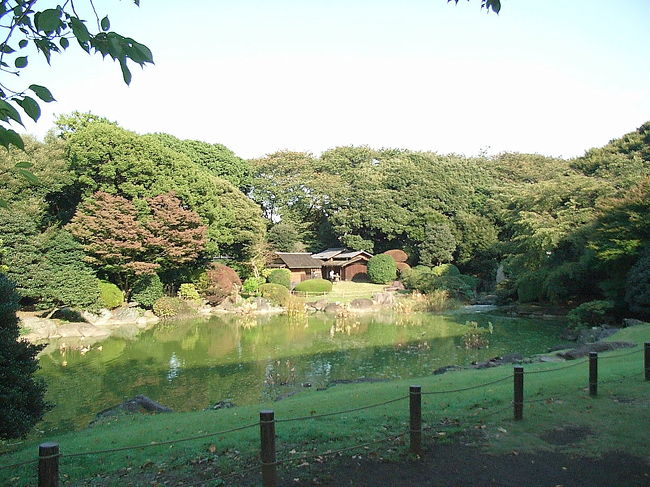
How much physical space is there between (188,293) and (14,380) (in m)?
19.3

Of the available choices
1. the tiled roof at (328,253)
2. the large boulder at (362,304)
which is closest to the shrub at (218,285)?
the large boulder at (362,304)

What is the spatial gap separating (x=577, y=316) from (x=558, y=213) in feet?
18.8

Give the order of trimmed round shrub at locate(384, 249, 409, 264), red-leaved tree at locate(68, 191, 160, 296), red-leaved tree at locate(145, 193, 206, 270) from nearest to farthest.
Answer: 1. red-leaved tree at locate(68, 191, 160, 296)
2. red-leaved tree at locate(145, 193, 206, 270)
3. trimmed round shrub at locate(384, 249, 409, 264)

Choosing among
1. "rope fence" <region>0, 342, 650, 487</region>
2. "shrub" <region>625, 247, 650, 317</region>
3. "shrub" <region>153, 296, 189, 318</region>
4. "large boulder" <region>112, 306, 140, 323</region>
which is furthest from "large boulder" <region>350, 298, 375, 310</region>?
"rope fence" <region>0, 342, 650, 487</region>

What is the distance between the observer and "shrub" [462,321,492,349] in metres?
15.5

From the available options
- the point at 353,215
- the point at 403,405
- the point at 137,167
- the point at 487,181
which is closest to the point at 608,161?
the point at 487,181

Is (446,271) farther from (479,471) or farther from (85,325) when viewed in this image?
(479,471)

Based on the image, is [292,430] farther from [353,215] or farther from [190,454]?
[353,215]

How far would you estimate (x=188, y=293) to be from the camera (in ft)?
82.3

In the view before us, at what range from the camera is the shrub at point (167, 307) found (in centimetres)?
2339

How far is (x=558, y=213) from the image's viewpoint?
70.5 ft

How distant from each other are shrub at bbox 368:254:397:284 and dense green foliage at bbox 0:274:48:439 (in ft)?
94.5

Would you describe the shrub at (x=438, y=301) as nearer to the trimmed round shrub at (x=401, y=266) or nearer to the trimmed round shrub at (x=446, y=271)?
the trimmed round shrub at (x=446, y=271)

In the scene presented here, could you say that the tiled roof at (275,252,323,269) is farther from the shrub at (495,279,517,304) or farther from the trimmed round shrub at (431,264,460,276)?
the shrub at (495,279,517,304)
